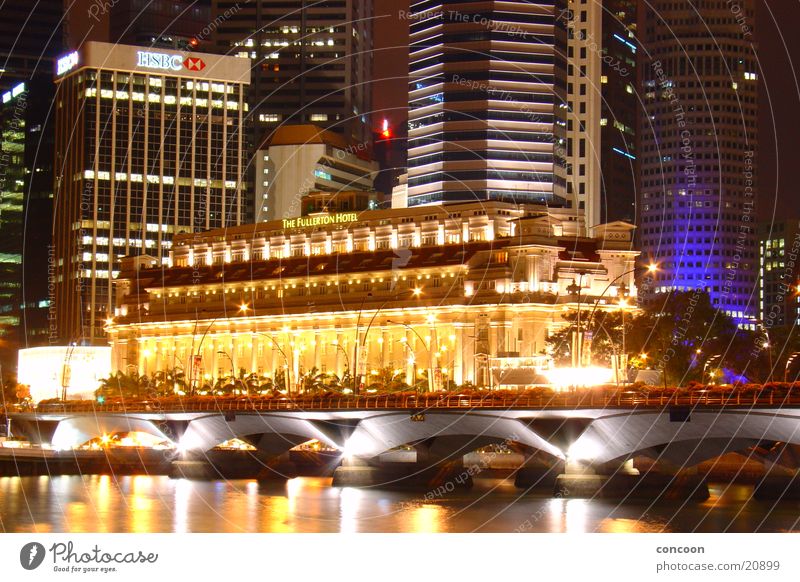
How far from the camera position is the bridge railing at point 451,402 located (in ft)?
415

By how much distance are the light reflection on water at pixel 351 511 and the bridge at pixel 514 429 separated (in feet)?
14.2

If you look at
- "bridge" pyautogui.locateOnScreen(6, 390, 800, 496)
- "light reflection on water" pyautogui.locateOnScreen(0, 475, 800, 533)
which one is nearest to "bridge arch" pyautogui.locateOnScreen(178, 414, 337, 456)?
"bridge" pyautogui.locateOnScreen(6, 390, 800, 496)

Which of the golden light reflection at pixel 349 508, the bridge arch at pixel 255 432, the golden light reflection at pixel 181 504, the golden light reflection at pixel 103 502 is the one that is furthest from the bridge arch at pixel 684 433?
the golden light reflection at pixel 103 502

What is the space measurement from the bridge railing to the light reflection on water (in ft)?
26.5

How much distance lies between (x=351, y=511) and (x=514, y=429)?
21.6m

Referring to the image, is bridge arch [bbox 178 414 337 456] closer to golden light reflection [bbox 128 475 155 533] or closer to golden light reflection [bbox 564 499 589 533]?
golden light reflection [bbox 128 475 155 533]

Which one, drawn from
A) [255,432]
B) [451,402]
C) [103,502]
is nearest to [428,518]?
[451,402]

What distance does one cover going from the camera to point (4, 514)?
128 metres

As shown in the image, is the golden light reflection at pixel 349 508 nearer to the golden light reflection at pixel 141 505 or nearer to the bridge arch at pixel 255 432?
the bridge arch at pixel 255 432

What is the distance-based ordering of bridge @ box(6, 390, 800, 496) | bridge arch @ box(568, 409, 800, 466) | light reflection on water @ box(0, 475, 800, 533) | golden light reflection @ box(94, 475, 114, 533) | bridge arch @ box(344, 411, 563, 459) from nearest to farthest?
light reflection on water @ box(0, 475, 800, 533)
golden light reflection @ box(94, 475, 114, 533)
bridge arch @ box(568, 409, 800, 466)
bridge @ box(6, 390, 800, 496)
bridge arch @ box(344, 411, 563, 459)

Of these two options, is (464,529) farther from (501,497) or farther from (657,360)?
(657,360)

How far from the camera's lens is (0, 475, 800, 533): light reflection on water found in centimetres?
11794
